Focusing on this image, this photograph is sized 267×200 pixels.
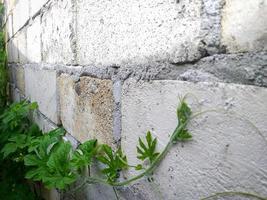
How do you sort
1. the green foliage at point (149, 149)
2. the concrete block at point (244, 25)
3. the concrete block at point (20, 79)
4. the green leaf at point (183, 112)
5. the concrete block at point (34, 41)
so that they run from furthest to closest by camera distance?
the concrete block at point (20, 79) → the concrete block at point (34, 41) → the green foliage at point (149, 149) → the green leaf at point (183, 112) → the concrete block at point (244, 25)

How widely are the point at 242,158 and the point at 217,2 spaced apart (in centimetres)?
26

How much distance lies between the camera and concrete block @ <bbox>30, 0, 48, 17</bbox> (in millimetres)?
1703

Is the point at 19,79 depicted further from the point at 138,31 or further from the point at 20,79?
the point at 138,31

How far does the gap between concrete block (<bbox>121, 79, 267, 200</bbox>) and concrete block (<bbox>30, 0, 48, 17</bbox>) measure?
110cm

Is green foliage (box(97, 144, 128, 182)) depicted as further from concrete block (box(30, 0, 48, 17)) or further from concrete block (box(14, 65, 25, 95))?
concrete block (box(14, 65, 25, 95))

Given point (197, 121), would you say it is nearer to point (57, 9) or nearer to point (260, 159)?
point (260, 159)

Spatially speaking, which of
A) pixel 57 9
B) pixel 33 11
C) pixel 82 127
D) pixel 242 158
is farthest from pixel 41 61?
pixel 242 158

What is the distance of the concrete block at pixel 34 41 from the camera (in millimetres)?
1871

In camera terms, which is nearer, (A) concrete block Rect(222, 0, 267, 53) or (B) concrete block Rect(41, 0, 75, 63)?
(A) concrete block Rect(222, 0, 267, 53)

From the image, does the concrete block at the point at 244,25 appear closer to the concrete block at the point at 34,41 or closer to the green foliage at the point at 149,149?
the green foliage at the point at 149,149

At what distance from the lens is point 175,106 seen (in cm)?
66

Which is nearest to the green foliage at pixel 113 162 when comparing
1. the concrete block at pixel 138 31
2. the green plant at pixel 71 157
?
the green plant at pixel 71 157

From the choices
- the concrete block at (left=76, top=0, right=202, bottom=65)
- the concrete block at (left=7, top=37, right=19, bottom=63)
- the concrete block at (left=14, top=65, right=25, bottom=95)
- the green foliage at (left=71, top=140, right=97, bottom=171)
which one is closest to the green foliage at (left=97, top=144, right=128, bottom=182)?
the green foliage at (left=71, top=140, right=97, bottom=171)

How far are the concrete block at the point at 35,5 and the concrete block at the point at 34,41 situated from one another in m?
0.05
